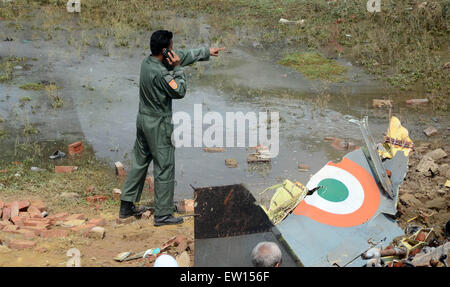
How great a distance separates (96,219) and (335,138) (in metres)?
3.70

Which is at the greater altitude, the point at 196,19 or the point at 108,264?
the point at 196,19

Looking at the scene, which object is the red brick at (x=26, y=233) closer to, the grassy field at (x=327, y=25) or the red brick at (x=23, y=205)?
the red brick at (x=23, y=205)

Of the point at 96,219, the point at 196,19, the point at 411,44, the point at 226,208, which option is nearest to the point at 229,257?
the point at 226,208

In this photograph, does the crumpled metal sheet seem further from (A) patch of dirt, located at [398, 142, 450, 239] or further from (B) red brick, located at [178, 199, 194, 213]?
A: (B) red brick, located at [178, 199, 194, 213]

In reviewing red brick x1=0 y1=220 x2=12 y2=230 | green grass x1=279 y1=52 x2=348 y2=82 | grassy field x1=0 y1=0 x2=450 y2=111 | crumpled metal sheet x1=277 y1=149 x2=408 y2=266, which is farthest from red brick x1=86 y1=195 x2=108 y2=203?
grassy field x1=0 y1=0 x2=450 y2=111

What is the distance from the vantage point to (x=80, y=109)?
28.0ft

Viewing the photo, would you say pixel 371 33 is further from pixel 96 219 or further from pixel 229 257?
pixel 229 257

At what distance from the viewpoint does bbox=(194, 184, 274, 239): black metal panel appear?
379 centimetres

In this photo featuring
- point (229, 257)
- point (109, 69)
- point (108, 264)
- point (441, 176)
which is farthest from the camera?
point (109, 69)

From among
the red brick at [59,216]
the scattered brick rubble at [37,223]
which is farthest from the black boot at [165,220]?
the red brick at [59,216]

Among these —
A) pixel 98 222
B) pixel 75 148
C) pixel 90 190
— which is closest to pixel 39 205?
pixel 90 190

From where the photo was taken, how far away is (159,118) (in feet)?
16.1

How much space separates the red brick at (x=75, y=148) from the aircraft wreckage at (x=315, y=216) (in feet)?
11.0

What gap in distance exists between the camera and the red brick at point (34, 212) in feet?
17.4
